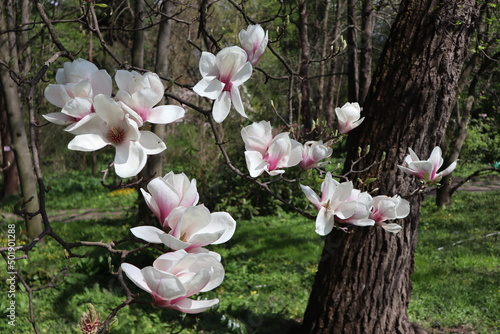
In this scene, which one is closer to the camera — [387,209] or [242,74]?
[242,74]

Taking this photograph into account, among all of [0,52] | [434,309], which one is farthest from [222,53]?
[0,52]

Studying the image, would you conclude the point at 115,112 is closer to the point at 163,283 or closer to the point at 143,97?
the point at 143,97

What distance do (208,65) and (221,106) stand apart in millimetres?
81

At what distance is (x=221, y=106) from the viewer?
938 mm

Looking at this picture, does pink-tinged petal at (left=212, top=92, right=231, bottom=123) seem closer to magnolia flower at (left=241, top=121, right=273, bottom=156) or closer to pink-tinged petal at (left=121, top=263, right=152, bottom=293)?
magnolia flower at (left=241, top=121, right=273, bottom=156)

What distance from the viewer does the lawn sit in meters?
3.49

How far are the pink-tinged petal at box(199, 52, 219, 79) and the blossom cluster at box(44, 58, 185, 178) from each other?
139 mm

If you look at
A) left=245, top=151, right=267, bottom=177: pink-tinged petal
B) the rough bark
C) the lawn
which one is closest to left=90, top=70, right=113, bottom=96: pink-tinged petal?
left=245, top=151, right=267, bottom=177: pink-tinged petal

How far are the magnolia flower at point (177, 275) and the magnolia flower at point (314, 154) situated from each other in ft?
1.67

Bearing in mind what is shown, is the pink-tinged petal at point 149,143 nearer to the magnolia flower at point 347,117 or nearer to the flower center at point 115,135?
the flower center at point 115,135

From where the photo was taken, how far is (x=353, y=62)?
283 inches

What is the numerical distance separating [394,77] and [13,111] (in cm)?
413

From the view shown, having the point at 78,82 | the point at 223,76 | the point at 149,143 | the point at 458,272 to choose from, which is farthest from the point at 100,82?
the point at 458,272

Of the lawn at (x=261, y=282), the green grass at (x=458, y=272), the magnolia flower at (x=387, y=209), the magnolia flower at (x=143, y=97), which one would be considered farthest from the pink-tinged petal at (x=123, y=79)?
the green grass at (x=458, y=272)
